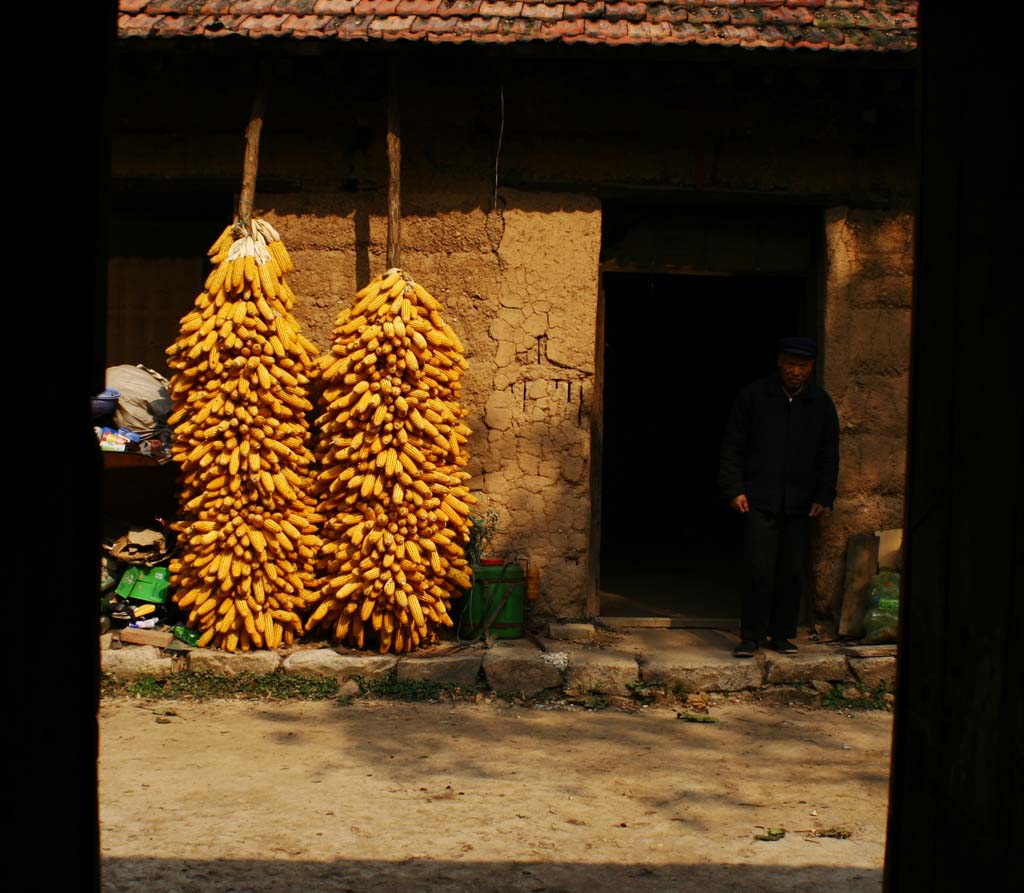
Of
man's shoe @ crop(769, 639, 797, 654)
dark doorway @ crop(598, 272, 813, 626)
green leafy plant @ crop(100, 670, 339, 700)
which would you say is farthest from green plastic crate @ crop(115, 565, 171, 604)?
dark doorway @ crop(598, 272, 813, 626)

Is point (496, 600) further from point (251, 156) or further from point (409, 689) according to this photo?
point (251, 156)

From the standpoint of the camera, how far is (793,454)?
6.93 meters

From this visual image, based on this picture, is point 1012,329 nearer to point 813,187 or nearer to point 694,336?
point 813,187

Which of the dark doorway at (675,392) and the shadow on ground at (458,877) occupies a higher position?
the dark doorway at (675,392)

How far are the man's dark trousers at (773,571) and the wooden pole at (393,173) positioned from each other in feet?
8.81

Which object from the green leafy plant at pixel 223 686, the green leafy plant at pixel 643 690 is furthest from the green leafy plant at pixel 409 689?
the green leafy plant at pixel 643 690

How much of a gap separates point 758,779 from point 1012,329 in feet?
13.1

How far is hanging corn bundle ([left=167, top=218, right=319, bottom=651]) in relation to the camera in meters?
6.63

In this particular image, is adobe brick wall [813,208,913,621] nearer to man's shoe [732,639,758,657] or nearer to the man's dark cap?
the man's dark cap

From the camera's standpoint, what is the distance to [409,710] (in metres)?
6.25

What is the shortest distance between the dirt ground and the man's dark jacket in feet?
4.13

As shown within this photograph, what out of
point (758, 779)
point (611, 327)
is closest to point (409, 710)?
point (758, 779)

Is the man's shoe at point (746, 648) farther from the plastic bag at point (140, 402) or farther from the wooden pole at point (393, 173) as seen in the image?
the plastic bag at point (140, 402)

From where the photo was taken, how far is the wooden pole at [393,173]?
6883mm
